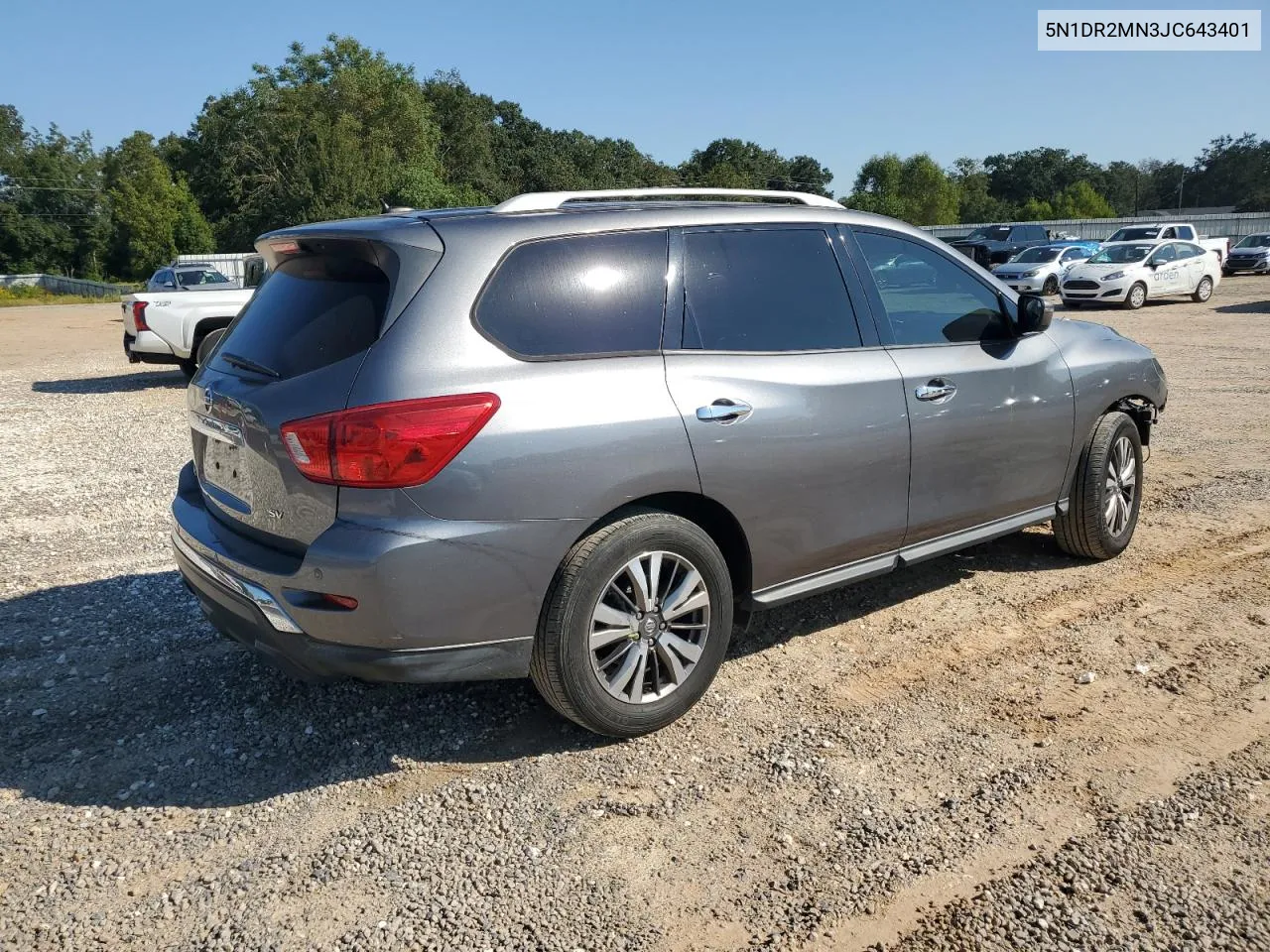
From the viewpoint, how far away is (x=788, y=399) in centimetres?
385

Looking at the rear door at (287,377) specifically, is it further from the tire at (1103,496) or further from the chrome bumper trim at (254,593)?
the tire at (1103,496)

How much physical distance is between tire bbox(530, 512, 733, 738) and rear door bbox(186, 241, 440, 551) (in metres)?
0.83

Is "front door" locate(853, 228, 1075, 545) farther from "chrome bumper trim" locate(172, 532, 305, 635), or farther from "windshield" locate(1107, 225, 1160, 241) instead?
"windshield" locate(1107, 225, 1160, 241)

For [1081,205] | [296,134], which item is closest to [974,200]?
[1081,205]

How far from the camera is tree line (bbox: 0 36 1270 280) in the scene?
5544 cm

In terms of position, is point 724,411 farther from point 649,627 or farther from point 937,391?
point 937,391

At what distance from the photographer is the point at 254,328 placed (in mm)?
3723

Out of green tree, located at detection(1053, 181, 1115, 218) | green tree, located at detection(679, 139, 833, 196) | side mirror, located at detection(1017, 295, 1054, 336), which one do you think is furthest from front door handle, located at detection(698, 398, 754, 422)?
green tree, located at detection(679, 139, 833, 196)

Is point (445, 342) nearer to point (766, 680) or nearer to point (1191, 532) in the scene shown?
point (766, 680)

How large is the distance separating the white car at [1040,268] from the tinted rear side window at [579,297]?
24.9 m

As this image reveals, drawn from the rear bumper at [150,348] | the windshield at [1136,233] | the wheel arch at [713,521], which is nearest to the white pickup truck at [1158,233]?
the windshield at [1136,233]

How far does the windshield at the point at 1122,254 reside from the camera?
24.4 metres

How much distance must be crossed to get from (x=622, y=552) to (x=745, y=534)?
1.93ft

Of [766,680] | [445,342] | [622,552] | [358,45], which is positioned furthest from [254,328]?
[358,45]
